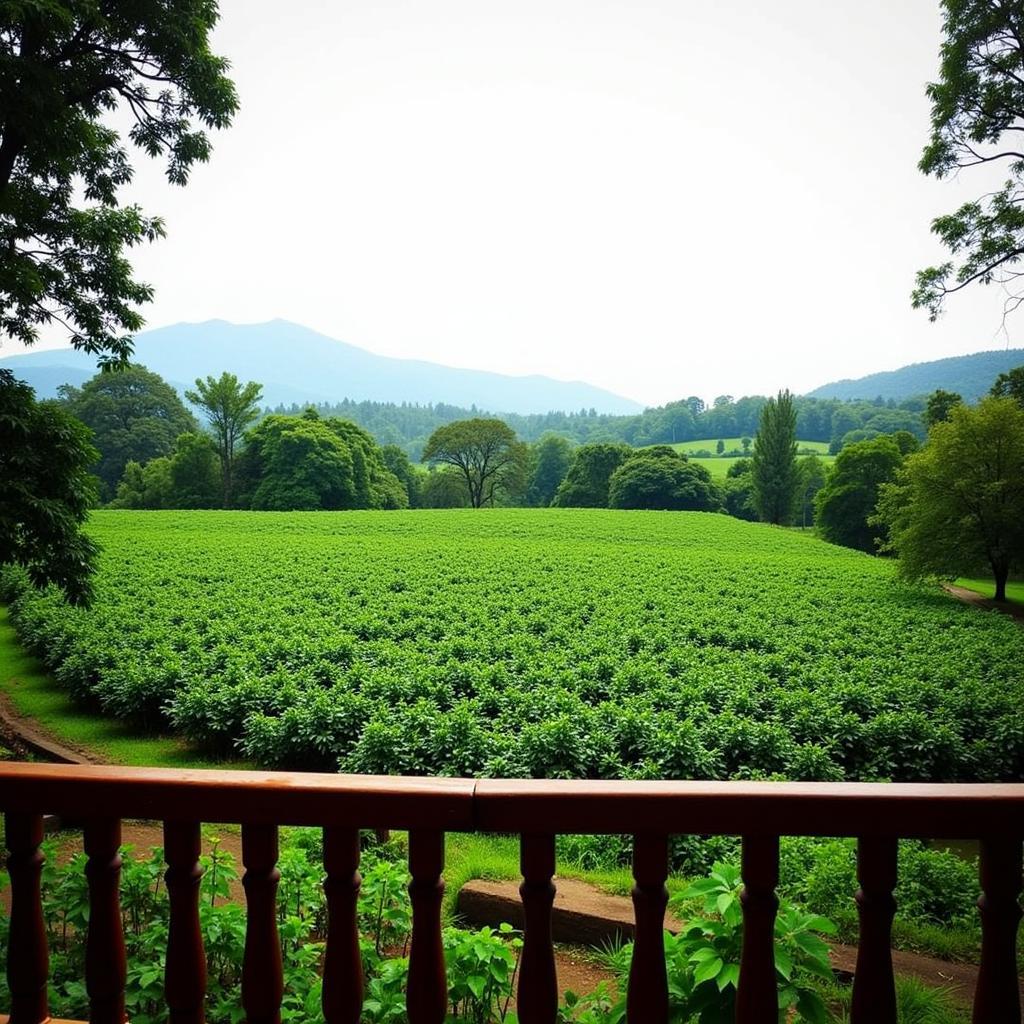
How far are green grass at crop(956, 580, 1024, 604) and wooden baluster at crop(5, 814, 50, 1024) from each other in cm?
3067

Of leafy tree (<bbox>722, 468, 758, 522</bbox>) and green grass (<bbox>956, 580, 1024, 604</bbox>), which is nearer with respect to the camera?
green grass (<bbox>956, 580, 1024, 604</bbox>)

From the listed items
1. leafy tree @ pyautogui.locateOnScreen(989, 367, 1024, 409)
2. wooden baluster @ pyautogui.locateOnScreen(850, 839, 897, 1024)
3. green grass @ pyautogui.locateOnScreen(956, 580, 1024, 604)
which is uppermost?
leafy tree @ pyautogui.locateOnScreen(989, 367, 1024, 409)

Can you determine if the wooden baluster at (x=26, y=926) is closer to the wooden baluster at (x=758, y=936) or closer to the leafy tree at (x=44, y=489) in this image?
the wooden baluster at (x=758, y=936)

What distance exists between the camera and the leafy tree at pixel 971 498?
22.2 metres

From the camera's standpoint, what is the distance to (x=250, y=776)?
1.48 metres

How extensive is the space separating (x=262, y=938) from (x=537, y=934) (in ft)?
2.08

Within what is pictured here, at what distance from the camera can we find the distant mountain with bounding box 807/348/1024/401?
64425mm

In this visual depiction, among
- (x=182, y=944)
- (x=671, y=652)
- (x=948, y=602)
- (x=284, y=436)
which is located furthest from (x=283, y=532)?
(x=182, y=944)

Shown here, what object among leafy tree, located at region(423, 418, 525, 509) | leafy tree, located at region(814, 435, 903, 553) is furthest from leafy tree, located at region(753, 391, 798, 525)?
leafy tree, located at region(423, 418, 525, 509)

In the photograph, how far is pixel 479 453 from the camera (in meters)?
63.5

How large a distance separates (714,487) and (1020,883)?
64779 millimetres

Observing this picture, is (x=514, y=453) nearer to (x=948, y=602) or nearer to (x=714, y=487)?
(x=714, y=487)

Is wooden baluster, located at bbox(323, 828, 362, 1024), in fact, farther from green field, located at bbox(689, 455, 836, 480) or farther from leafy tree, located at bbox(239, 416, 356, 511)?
green field, located at bbox(689, 455, 836, 480)

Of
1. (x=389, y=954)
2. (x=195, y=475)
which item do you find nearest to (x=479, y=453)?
(x=195, y=475)
